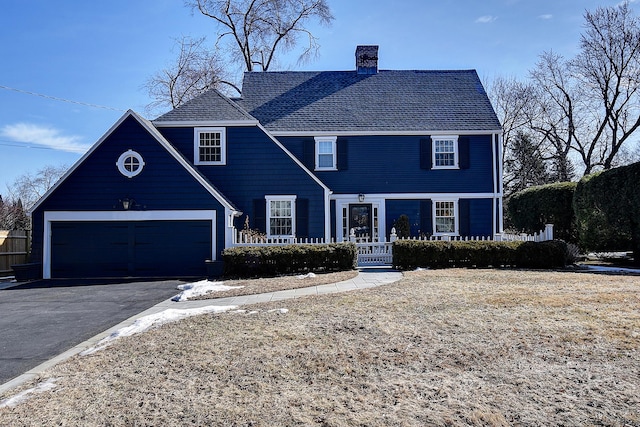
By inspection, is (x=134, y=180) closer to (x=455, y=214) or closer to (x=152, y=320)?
(x=152, y=320)

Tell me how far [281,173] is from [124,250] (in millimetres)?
6391

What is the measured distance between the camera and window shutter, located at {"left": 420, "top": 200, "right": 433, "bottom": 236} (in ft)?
62.0

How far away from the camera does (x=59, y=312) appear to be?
8766mm

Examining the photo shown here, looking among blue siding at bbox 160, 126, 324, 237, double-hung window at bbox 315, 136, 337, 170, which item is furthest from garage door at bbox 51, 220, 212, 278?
double-hung window at bbox 315, 136, 337, 170

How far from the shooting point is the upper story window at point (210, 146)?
1719 centimetres

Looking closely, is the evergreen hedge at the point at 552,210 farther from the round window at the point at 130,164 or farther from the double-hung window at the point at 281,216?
the round window at the point at 130,164

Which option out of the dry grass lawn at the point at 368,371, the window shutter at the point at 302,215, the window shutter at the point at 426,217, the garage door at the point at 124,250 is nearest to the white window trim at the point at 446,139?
the window shutter at the point at 426,217

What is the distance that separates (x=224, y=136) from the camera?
17.1 metres

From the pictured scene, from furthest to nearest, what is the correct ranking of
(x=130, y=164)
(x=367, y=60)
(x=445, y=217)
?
(x=367, y=60) < (x=445, y=217) < (x=130, y=164)

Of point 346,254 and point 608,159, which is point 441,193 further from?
point 608,159

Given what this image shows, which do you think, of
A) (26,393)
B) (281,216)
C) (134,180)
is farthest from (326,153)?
(26,393)

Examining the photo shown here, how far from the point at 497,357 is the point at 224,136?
14.4 m

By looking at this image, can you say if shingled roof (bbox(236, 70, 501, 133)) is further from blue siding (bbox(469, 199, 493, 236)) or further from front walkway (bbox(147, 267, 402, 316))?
front walkway (bbox(147, 267, 402, 316))

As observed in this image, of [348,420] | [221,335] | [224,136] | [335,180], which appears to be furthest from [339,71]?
[348,420]
